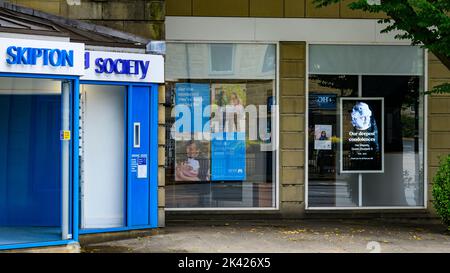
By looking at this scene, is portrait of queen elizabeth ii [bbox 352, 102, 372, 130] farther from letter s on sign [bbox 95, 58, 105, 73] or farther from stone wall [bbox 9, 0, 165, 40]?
letter s on sign [bbox 95, 58, 105, 73]

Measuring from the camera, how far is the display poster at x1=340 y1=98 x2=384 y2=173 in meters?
14.2

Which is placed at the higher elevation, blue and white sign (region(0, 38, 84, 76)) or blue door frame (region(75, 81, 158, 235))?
blue and white sign (region(0, 38, 84, 76))

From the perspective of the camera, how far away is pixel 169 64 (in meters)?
13.7

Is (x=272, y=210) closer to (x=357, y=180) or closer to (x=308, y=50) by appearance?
(x=357, y=180)

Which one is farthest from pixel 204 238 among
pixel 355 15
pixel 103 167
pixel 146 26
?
pixel 355 15

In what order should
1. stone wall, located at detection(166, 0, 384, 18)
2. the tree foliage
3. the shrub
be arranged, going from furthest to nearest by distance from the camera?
stone wall, located at detection(166, 0, 384, 18), the shrub, the tree foliage

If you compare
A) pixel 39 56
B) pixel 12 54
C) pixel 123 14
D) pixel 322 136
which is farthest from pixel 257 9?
pixel 12 54

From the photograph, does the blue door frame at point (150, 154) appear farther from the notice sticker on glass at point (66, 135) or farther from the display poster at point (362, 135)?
the display poster at point (362, 135)

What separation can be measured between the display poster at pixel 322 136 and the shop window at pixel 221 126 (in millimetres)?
873

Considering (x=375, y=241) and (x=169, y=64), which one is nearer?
(x=375, y=241)

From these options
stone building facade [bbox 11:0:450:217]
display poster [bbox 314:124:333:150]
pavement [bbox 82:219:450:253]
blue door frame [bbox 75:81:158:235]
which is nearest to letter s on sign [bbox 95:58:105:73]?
blue door frame [bbox 75:81:158:235]

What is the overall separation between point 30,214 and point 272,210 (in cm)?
482

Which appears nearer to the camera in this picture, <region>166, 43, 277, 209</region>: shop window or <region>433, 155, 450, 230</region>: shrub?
<region>433, 155, 450, 230</region>: shrub

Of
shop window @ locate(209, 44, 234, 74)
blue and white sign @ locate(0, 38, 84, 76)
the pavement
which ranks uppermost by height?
shop window @ locate(209, 44, 234, 74)
